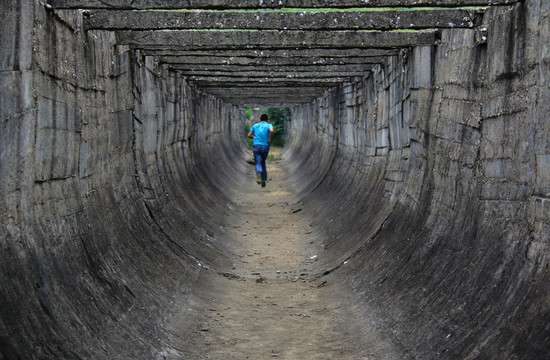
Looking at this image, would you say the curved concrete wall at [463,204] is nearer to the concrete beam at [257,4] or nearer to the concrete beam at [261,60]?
the concrete beam at [257,4]

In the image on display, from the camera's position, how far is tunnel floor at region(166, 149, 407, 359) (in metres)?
5.84

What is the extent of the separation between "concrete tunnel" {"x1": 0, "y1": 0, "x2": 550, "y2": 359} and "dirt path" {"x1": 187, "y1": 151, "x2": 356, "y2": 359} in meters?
0.33

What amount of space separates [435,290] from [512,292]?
133 centimetres

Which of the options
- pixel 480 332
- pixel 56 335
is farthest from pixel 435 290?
pixel 56 335

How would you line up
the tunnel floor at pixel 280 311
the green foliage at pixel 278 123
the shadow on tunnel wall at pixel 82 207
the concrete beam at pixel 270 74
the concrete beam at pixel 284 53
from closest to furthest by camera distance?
the shadow on tunnel wall at pixel 82 207
the tunnel floor at pixel 280 311
the concrete beam at pixel 284 53
the concrete beam at pixel 270 74
the green foliage at pixel 278 123

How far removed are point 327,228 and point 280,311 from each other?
4422 mm

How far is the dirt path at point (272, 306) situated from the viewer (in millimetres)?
5926

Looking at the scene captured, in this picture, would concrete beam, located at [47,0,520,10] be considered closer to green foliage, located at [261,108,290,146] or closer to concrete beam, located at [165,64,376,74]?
concrete beam, located at [165,64,376,74]

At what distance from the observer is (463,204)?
19.7ft

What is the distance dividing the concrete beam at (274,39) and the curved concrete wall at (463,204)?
19.3 inches

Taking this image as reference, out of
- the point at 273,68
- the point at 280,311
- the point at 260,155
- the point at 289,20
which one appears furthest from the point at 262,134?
the point at 280,311

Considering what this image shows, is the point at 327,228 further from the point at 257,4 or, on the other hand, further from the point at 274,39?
the point at 257,4

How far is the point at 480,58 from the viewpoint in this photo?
6.00 metres

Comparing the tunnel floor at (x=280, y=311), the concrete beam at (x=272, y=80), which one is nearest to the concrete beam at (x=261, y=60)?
the concrete beam at (x=272, y=80)
